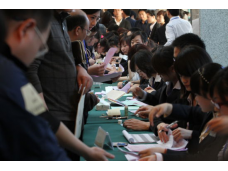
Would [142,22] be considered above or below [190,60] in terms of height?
below

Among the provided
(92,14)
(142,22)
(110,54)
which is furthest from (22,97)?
(142,22)

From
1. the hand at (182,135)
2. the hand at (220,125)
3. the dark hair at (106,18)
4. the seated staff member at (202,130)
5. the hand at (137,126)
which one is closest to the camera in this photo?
the hand at (220,125)

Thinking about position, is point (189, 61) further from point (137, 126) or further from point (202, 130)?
point (137, 126)

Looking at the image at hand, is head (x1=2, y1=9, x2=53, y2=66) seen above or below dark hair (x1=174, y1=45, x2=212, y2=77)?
above

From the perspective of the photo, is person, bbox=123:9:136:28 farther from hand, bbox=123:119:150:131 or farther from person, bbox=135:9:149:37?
hand, bbox=123:119:150:131

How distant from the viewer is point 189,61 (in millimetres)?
2000

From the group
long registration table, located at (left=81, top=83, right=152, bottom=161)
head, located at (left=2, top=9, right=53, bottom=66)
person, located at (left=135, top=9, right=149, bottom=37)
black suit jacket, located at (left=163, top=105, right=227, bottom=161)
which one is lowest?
person, located at (left=135, top=9, right=149, bottom=37)

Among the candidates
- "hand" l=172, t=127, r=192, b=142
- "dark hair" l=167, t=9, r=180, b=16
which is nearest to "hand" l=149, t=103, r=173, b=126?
"hand" l=172, t=127, r=192, b=142

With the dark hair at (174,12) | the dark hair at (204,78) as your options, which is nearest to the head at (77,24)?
the dark hair at (204,78)

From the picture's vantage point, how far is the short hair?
190 cm

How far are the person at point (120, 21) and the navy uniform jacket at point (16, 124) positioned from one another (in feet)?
26.3

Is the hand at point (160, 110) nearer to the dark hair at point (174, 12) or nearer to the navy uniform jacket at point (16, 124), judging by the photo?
the navy uniform jacket at point (16, 124)

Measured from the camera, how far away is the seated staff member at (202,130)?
144 cm

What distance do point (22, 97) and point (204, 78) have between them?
1.17 m
